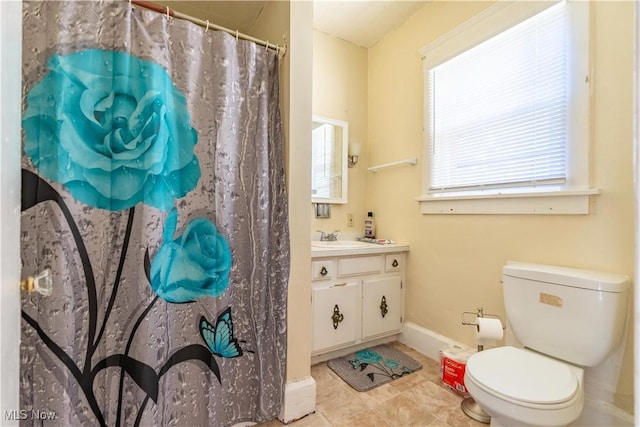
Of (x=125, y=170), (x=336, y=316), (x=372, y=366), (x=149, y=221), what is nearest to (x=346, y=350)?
(x=372, y=366)

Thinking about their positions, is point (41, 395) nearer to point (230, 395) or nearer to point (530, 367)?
point (230, 395)

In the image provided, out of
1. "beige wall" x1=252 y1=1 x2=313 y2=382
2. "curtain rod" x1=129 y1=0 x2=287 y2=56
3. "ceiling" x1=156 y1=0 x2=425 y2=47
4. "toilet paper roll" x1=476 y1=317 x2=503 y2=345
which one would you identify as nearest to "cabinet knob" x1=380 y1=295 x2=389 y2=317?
"toilet paper roll" x1=476 y1=317 x2=503 y2=345

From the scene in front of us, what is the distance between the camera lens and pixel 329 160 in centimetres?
248

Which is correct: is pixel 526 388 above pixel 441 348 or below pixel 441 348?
above

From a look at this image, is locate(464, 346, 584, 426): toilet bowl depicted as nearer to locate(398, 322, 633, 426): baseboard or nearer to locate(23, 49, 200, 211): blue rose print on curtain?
locate(398, 322, 633, 426): baseboard

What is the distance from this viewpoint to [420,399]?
1.62m

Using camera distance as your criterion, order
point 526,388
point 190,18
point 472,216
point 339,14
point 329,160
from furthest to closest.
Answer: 1. point 329,160
2. point 339,14
3. point 472,216
4. point 190,18
5. point 526,388

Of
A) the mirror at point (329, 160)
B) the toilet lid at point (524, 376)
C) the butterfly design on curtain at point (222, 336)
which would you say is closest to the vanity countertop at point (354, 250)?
the mirror at point (329, 160)

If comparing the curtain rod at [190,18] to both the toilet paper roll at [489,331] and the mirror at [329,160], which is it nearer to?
the mirror at [329,160]

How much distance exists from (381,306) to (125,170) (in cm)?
181

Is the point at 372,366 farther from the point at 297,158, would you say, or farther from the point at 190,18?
the point at 190,18

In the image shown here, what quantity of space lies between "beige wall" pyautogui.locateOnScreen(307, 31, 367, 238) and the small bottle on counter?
0.23 feet

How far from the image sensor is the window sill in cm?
141

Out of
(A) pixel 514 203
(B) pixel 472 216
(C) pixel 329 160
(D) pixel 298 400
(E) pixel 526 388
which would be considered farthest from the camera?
(C) pixel 329 160
